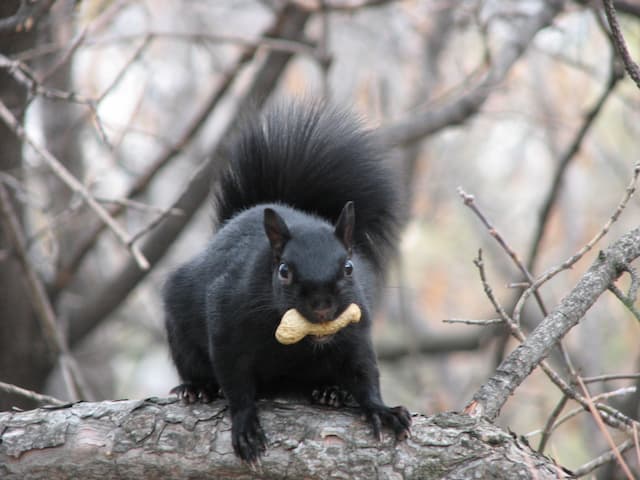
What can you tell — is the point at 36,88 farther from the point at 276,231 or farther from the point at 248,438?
the point at 248,438

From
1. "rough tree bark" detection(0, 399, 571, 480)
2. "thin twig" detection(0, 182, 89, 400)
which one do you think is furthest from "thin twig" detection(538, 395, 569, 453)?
"thin twig" detection(0, 182, 89, 400)

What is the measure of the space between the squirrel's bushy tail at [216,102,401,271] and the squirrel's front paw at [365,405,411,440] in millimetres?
982

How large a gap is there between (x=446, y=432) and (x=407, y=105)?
490 cm

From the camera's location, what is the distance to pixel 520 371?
7.72 ft

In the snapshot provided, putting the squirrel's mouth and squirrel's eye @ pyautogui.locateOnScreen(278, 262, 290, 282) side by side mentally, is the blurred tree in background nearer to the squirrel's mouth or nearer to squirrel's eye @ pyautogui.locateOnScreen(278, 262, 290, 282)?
the squirrel's mouth

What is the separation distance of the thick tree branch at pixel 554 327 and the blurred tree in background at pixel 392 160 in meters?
0.03

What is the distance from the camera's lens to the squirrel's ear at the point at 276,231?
Answer: 2566 mm

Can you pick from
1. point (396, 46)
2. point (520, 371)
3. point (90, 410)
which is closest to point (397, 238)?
point (520, 371)

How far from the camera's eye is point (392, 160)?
3.72m

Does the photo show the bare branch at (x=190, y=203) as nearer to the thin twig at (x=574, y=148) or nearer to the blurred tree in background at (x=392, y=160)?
the blurred tree in background at (x=392, y=160)

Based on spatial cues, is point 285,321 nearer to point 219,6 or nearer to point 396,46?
point 396,46

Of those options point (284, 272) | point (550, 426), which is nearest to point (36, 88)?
point (284, 272)

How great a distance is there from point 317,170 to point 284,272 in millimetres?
724

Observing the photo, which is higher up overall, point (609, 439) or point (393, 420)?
point (393, 420)
